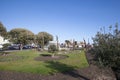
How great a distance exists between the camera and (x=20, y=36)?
204 ft

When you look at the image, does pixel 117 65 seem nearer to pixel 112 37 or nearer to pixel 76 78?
pixel 112 37

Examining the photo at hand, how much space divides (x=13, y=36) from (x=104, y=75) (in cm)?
5678

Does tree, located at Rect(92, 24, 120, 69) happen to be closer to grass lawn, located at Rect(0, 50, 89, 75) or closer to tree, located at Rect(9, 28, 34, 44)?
grass lawn, located at Rect(0, 50, 89, 75)

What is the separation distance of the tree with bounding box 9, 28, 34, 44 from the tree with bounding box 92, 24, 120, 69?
51172 mm

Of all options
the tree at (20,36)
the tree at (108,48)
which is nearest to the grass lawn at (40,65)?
the tree at (108,48)

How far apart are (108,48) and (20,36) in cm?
5332

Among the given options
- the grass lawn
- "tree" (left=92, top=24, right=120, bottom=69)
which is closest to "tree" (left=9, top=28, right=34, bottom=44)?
the grass lawn

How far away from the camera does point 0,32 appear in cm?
3934

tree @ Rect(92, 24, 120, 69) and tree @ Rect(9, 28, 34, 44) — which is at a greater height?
tree @ Rect(9, 28, 34, 44)

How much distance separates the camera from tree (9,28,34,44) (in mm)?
62000

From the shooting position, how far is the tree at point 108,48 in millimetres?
12000

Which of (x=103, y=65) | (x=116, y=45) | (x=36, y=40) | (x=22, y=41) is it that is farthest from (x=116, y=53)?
(x=36, y=40)

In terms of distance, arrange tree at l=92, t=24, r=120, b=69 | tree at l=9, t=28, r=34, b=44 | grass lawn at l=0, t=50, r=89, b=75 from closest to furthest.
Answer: tree at l=92, t=24, r=120, b=69 → grass lawn at l=0, t=50, r=89, b=75 → tree at l=9, t=28, r=34, b=44

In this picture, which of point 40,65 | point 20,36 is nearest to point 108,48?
point 40,65
